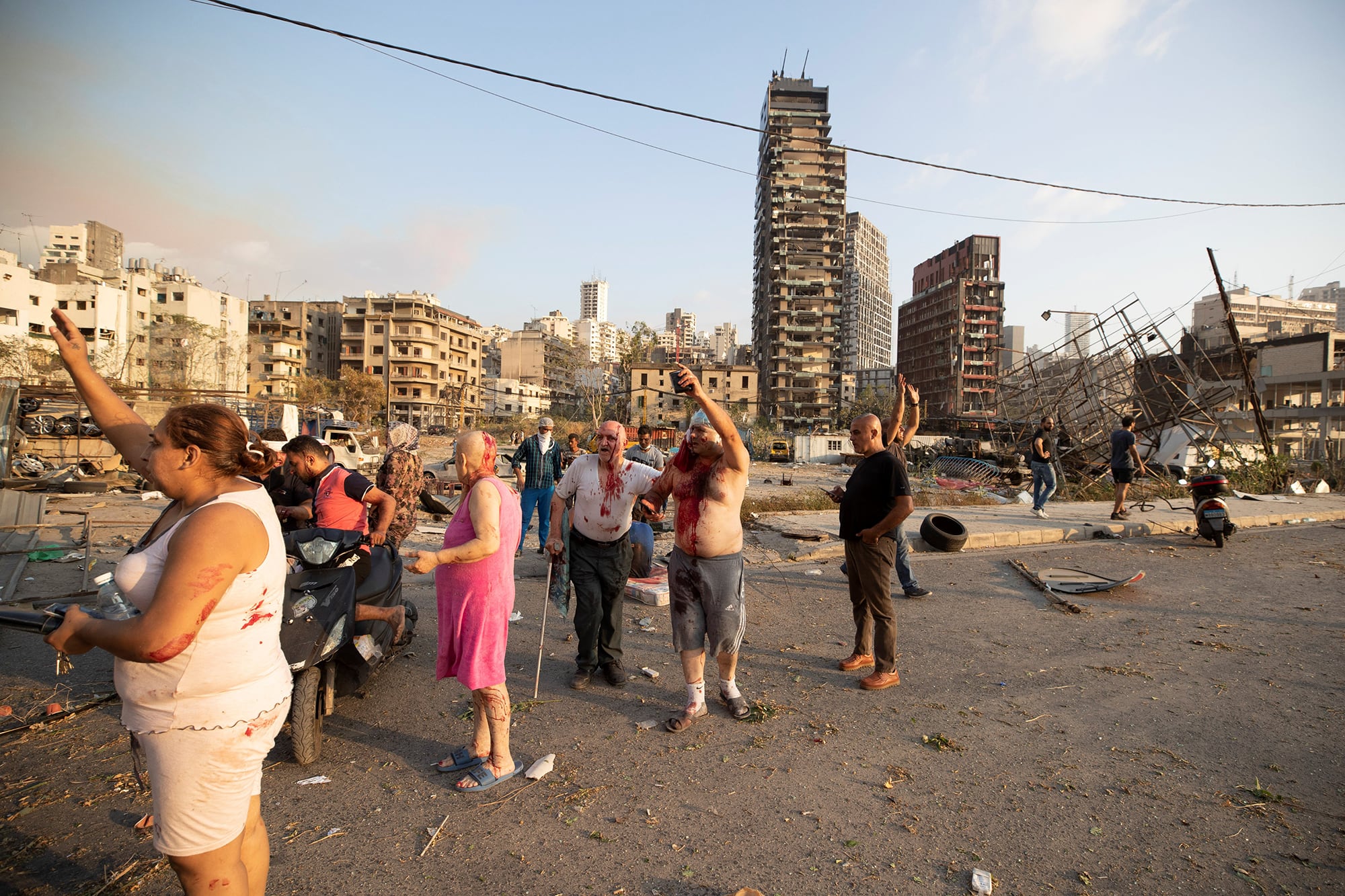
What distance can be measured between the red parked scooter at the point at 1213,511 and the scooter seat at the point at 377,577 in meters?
11.5

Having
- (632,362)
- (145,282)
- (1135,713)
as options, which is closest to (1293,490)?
(1135,713)

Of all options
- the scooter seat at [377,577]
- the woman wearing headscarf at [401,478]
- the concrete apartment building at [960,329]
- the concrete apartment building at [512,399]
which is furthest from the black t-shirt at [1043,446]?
the concrete apartment building at [960,329]

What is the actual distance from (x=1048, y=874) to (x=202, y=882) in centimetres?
304

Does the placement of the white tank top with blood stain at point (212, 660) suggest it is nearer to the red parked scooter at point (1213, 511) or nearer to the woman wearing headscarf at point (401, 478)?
the woman wearing headscarf at point (401, 478)

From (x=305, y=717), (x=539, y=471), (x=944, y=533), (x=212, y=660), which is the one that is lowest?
(x=305, y=717)

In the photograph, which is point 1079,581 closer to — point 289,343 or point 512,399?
point 289,343

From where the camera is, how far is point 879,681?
4.54m

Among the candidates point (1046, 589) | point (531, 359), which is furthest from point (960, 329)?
point (1046, 589)

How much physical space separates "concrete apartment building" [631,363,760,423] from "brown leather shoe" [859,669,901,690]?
47.7 metres

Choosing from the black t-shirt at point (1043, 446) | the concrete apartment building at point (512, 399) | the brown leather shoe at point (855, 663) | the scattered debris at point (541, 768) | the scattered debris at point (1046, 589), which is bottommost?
the scattered debris at point (541, 768)

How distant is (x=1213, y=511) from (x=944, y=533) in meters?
4.30

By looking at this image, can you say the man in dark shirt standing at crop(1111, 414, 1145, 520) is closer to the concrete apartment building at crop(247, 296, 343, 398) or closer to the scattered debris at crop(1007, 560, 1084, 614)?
the scattered debris at crop(1007, 560, 1084, 614)

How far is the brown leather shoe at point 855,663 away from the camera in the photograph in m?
4.90

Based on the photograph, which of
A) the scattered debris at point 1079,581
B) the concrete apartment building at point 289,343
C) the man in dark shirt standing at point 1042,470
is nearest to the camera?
the scattered debris at point 1079,581
